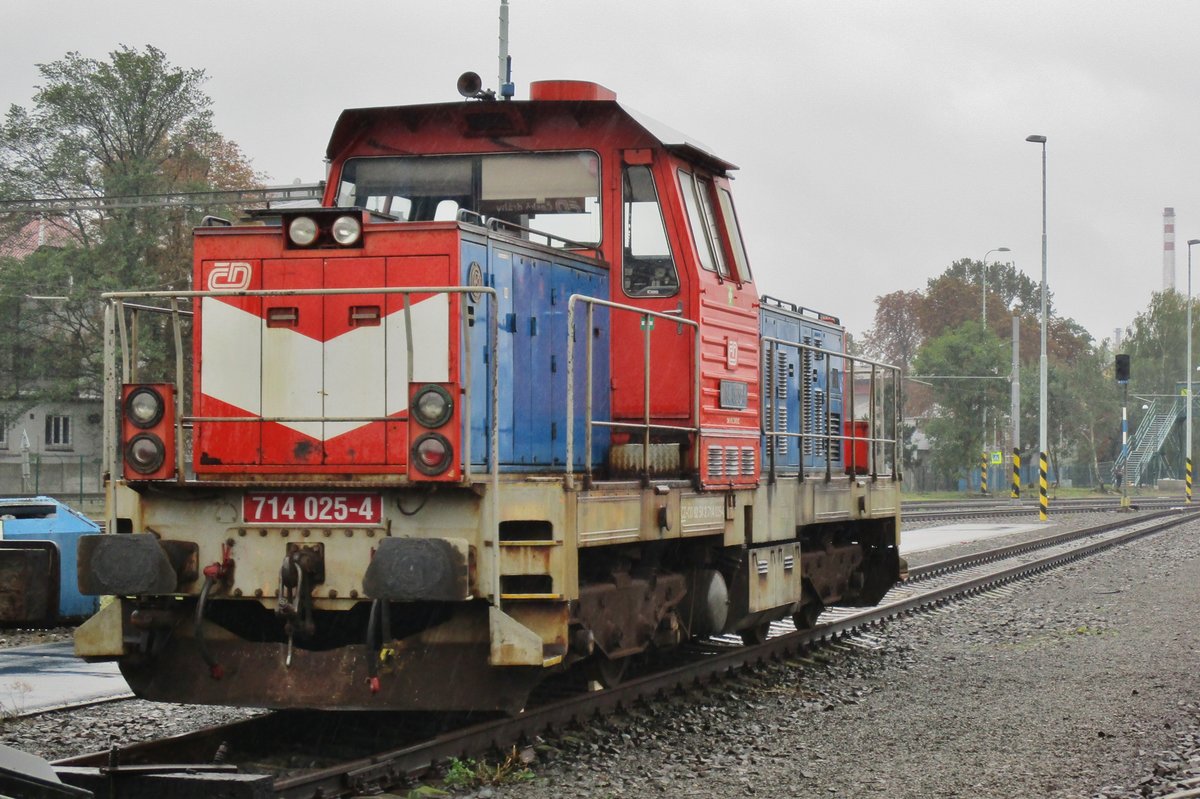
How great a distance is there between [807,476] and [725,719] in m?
3.00

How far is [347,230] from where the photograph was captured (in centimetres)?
699

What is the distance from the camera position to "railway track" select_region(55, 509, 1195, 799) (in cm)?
527

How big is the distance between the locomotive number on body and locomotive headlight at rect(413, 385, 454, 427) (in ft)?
1.57

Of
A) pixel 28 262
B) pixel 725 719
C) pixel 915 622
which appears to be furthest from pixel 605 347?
pixel 28 262

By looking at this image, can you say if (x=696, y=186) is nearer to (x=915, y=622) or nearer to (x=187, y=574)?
(x=187, y=574)

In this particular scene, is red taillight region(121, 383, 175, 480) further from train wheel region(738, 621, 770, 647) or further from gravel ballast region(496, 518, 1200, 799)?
train wheel region(738, 621, 770, 647)

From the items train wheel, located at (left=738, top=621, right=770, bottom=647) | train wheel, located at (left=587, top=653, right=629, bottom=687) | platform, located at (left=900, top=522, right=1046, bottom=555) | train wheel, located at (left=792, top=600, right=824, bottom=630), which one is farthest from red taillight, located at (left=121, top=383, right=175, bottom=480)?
platform, located at (left=900, top=522, right=1046, bottom=555)

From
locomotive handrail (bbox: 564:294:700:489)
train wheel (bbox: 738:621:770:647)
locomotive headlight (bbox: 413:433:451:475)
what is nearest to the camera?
locomotive headlight (bbox: 413:433:451:475)

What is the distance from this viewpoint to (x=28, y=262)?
43906mm

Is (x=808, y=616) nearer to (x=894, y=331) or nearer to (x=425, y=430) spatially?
(x=425, y=430)

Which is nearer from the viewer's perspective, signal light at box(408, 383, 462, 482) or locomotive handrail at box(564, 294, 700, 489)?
signal light at box(408, 383, 462, 482)

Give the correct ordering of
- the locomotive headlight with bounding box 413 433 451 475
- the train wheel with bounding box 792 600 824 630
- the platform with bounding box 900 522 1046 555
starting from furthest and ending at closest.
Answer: the platform with bounding box 900 522 1046 555, the train wheel with bounding box 792 600 824 630, the locomotive headlight with bounding box 413 433 451 475

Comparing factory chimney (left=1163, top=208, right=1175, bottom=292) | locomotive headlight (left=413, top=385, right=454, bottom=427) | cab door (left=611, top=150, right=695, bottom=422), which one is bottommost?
locomotive headlight (left=413, top=385, right=454, bottom=427)

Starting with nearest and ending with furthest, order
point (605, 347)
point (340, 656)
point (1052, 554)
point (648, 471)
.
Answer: point (340, 656)
point (648, 471)
point (605, 347)
point (1052, 554)
